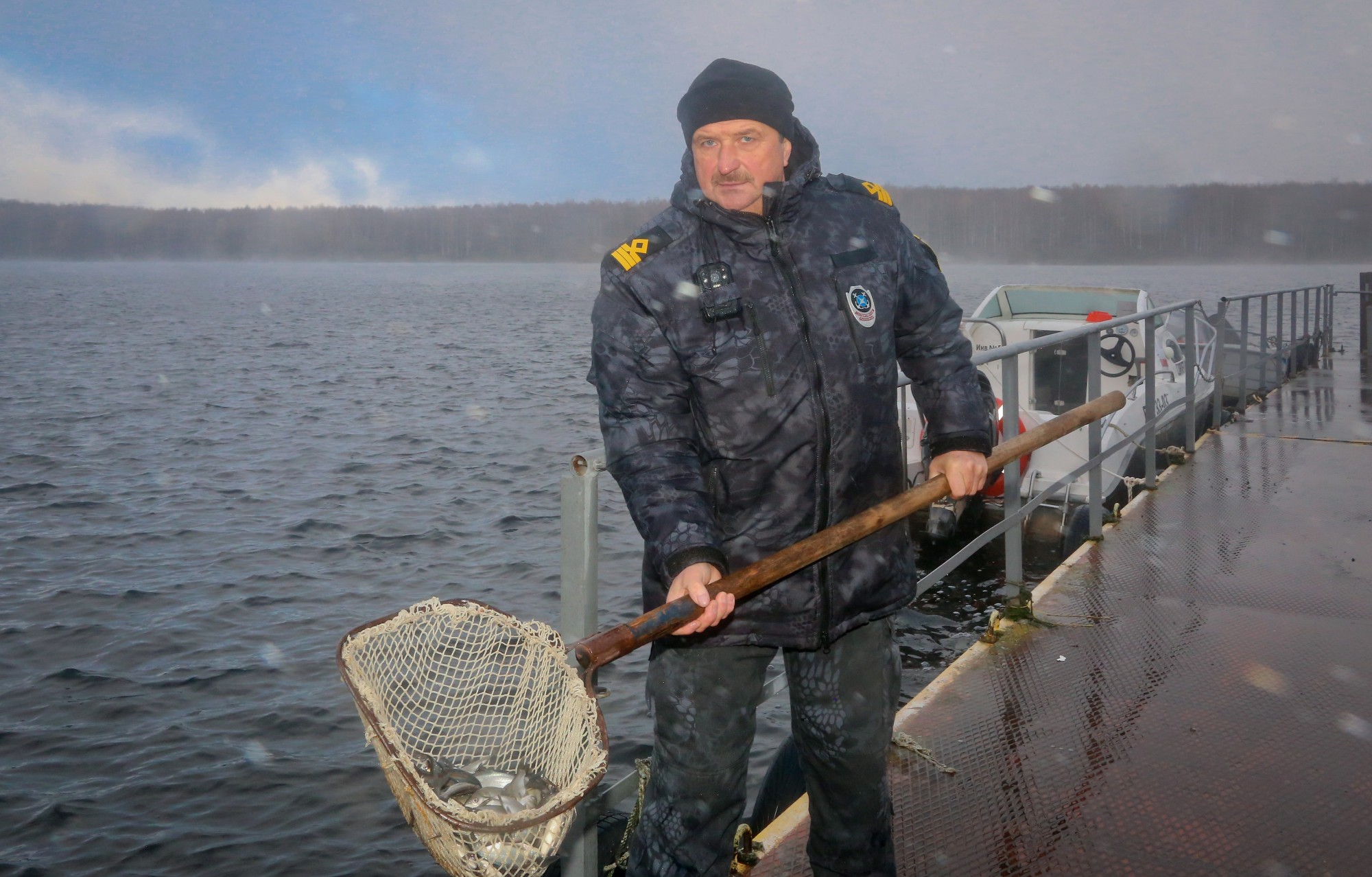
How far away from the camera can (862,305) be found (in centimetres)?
250

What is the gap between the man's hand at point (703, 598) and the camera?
7.48ft

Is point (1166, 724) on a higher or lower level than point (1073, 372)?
lower

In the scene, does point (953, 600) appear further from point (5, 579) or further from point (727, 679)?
point (5, 579)

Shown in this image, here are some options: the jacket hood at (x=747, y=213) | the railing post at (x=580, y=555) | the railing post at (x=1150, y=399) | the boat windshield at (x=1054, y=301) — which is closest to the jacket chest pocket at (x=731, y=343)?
the jacket hood at (x=747, y=213)

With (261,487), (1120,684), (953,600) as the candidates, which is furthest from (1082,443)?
(261,487)

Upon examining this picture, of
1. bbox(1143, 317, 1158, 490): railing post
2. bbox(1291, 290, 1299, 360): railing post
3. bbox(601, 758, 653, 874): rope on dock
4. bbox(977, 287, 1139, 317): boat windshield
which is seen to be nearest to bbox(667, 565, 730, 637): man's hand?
bbox(601, 758, 653, 874): rope on dock

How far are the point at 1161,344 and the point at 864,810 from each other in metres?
10.9

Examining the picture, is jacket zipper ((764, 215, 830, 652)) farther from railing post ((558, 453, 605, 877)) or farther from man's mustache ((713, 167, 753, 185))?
railing post ((558, 453, 605, 877))

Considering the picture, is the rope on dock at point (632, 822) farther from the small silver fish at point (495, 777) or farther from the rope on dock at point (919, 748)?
the rope on dock at point (919, 748)

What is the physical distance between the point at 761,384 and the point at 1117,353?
1006 cm

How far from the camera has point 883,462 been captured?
2.64 m

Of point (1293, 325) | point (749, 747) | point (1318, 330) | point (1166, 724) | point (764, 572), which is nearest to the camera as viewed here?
point (764, 572)

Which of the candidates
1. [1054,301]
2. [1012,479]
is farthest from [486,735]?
[1054,301]

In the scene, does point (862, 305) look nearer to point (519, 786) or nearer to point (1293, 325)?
point (519, 786)
